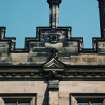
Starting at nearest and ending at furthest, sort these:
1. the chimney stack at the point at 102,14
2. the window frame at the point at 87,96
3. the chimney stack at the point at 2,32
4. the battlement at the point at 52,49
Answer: the window frame at the point at 87,96
the battlement at the point at 52,49
the chimney stack at the point at 2,32
the chimney stack at the point at 102,14

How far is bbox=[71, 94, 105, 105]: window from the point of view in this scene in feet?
61.9

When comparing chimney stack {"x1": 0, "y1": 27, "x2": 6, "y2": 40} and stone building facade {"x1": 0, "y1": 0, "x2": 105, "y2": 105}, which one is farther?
chimney stack {"x1": 0, "y1": 27, "x2": 6, "y2": 40}

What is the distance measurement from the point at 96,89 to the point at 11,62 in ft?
11.6

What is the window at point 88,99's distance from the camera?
18859 millimetres

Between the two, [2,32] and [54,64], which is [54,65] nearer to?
[54,64]

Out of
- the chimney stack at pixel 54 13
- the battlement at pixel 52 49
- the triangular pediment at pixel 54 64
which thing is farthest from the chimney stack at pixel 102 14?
the triangular pediment at pixel 54 64

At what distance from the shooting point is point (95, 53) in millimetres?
19781

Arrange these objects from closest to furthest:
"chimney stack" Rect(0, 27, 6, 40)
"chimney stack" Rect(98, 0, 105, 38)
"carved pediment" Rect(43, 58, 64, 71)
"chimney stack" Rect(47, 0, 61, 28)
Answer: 1. "carved pediment" Rect(43, 58, 64, 71)
2. "chimney stack" Rect(0, 27, 6, 40)
3. "chimney stack" Rect(47, 0, 61, 28)
4. "chimney stack" Rect(98, 0, 105, 38)

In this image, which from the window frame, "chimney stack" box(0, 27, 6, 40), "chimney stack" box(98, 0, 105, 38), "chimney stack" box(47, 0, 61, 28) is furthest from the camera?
"chimney stack" box(98, 0, 105, 38)

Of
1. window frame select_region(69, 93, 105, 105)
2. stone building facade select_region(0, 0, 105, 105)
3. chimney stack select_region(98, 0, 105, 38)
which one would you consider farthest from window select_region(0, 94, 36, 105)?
chimney stack select_region(98, 0, 105, 38)

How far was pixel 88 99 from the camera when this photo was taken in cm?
1894

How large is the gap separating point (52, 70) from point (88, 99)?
1.82 meters

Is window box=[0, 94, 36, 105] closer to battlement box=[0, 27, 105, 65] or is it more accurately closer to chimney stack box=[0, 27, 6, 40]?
battlement box=[0, 27, 105, 65]

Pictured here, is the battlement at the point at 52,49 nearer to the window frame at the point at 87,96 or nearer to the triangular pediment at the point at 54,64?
the triangular pediment at the point at 54,64
